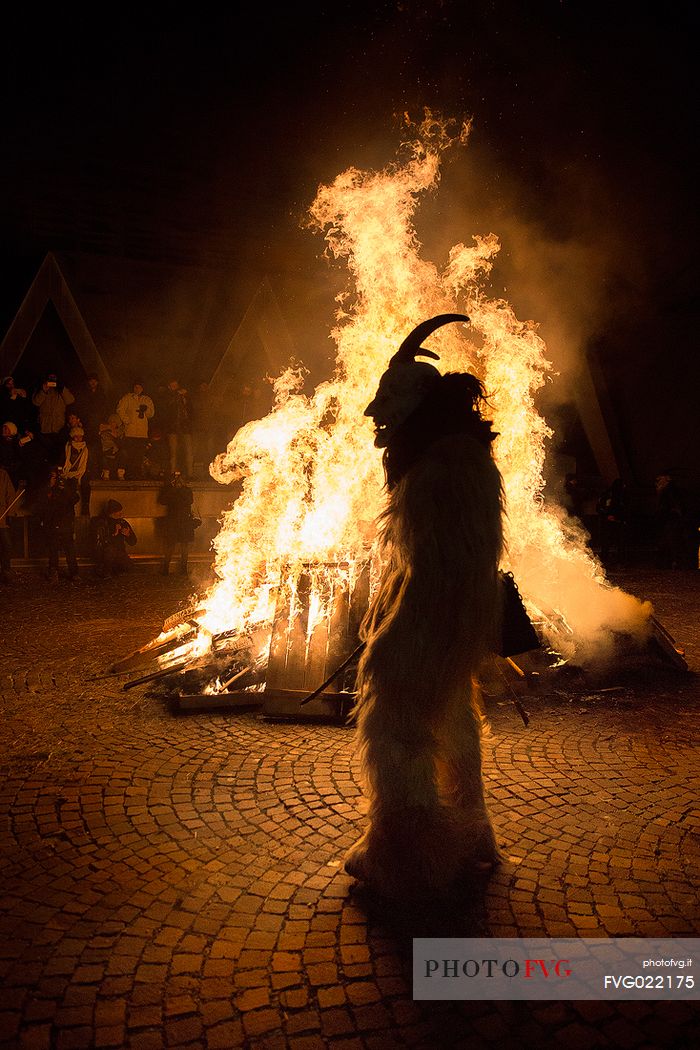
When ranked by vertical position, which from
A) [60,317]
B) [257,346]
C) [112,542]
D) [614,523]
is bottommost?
[112,542]

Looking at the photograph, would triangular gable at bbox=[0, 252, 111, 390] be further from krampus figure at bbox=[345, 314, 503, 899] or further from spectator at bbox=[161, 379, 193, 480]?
krampus figure at bbox=[345, 314, 503, 899]

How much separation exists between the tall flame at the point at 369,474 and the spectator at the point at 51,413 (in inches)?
246

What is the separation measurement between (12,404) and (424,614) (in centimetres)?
1299

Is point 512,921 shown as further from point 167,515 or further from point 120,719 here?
point 167,515

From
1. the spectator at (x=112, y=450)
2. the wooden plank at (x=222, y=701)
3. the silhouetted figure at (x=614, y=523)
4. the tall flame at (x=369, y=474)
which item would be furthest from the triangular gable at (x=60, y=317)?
the wooden plank at (x=222, y=701)

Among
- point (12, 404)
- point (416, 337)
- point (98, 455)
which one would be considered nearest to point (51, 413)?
point (12, 404)

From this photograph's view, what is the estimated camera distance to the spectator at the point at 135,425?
15.2 m

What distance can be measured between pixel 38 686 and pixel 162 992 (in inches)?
177

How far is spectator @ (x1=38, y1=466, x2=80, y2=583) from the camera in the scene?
12.0 metres

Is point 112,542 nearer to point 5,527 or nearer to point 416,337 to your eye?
point 5,527

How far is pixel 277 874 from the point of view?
3.62m

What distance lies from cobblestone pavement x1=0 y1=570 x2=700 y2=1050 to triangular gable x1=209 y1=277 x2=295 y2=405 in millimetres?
13380

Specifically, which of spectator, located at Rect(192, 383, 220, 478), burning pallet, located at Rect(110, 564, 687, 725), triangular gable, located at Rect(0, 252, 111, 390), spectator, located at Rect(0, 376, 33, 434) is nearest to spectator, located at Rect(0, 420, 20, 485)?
spectator, located at Rect(0, 376, 33, 434)

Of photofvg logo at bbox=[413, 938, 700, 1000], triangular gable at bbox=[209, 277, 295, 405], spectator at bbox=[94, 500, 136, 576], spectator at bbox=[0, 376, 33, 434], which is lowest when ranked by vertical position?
photofvg logo at bbox=[413, 938, 700, 1000]
